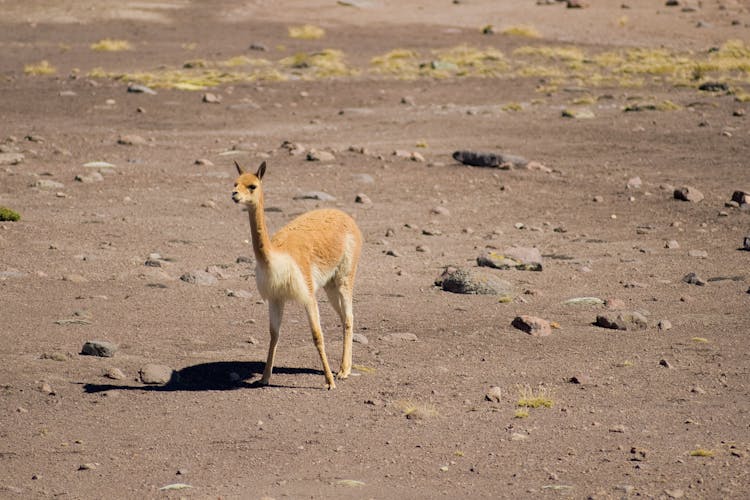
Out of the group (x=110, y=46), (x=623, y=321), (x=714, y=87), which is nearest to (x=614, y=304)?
(x=623, y=321)

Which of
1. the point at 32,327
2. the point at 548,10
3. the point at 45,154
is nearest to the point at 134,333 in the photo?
the point at 32,327

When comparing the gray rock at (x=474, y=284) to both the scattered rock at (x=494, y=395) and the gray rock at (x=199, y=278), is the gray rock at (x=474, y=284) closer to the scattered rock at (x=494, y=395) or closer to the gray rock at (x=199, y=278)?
the gray rock at (x=199, y=278)

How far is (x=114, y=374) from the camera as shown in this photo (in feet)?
31.7

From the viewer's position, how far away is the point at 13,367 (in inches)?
385

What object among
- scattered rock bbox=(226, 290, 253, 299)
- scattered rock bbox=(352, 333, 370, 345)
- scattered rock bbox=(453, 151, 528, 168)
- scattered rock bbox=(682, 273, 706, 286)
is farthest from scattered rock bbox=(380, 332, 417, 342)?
scattered rock bbox=(453, 151, 528, 168)

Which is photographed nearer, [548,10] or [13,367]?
[13,367]

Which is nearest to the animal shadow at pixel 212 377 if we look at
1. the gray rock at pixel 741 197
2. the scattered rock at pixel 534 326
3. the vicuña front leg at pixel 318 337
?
the vicuña front leg at pixel 318 337

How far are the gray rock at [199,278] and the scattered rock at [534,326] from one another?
3.59 meters

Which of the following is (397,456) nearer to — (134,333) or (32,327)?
(134,333)

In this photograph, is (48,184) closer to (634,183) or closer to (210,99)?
(634,183)

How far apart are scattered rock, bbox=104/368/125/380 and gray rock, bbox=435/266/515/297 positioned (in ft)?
14.6

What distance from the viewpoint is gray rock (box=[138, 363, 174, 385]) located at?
31.3 ft

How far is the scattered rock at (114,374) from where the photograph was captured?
966cm

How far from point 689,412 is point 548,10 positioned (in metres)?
45.4
